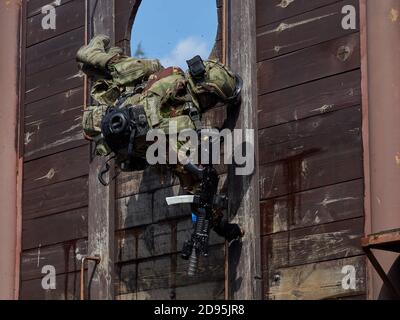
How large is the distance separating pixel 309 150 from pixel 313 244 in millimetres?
605

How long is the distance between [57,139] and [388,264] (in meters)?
3.38

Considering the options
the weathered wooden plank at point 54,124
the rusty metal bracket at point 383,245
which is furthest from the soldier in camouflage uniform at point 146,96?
the rusty metal bracket at point 383,245

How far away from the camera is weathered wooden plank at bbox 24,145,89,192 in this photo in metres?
9.62

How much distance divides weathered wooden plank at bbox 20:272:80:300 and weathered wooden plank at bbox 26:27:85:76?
67.5 inches

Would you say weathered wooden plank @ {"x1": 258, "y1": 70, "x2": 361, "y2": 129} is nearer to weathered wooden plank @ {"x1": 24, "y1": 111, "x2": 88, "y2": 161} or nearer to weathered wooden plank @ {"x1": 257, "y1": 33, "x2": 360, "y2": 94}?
weathered wooden plank @ {"x1": 257, "y1": 33, "x2": 360, "y2": 94}

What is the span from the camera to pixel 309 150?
26.5ft

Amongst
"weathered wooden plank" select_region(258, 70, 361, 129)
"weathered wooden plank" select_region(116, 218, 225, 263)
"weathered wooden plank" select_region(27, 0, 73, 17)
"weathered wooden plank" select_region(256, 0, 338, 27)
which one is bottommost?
"weathered wooden plank" select_region(116, 218, 225, 263)

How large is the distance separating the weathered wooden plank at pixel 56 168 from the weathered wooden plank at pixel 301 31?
71.1 inches

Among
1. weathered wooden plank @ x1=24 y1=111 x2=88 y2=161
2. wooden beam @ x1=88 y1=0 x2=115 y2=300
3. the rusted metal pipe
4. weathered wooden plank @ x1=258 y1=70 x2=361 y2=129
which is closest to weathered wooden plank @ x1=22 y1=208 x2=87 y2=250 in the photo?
wooden beam @ x1=88 y1=0 x2=115 y2=300

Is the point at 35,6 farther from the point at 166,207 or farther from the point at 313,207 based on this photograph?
the point at 313,207

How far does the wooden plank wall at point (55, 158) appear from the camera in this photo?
957cm

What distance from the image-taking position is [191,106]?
835 centimetres

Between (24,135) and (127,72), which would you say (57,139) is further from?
(127,72)
